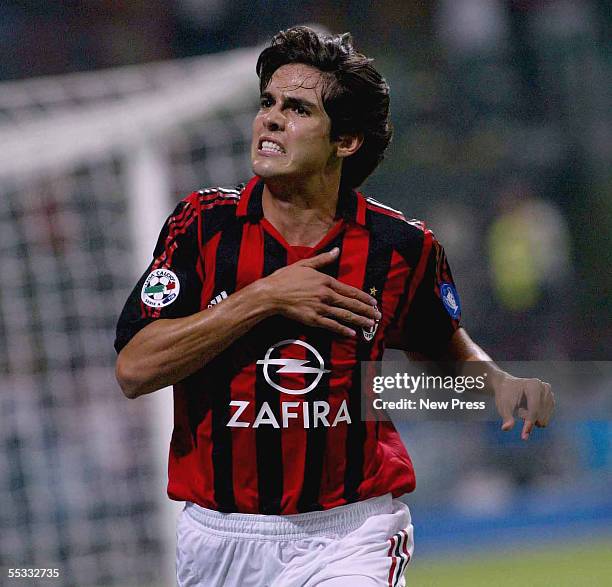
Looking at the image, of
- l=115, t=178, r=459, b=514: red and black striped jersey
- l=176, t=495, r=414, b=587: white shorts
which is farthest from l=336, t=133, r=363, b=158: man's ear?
l=176, t=495, r=414, b=587: white shorts

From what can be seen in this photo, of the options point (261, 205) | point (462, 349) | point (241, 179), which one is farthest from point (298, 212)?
point (241, 179)

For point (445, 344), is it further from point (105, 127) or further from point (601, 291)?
point (601, 291)

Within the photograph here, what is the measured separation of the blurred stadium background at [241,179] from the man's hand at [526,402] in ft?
4.92

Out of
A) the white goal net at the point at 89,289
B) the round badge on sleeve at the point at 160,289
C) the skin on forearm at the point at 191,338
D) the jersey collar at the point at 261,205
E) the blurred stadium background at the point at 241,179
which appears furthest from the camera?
the blurred stadium background at the point at 241,179

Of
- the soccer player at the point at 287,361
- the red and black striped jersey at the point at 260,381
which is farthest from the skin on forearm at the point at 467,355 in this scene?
the red and black striped jersey at the point at 260,381

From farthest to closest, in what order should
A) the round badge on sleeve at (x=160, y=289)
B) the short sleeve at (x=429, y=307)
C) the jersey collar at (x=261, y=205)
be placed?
the short sleeve at (x=429, y=307) → the jersey collar at (x=261, y=205) → the round badge on sleeve at (x=160, y=289)

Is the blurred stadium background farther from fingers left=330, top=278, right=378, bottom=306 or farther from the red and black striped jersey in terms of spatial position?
fingers left=330, top=278, right=378, bottom=306

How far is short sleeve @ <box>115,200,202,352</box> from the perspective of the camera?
2.25 meters

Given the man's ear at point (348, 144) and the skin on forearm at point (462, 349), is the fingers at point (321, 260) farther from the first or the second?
the skin on forearm at point (462, 349)

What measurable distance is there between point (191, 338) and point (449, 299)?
2.33ft

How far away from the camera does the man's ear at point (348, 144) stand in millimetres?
2451

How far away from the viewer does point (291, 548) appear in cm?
228

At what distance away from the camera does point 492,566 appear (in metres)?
5.02

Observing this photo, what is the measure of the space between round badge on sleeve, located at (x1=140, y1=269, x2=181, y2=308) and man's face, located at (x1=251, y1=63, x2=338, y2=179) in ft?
0.97
